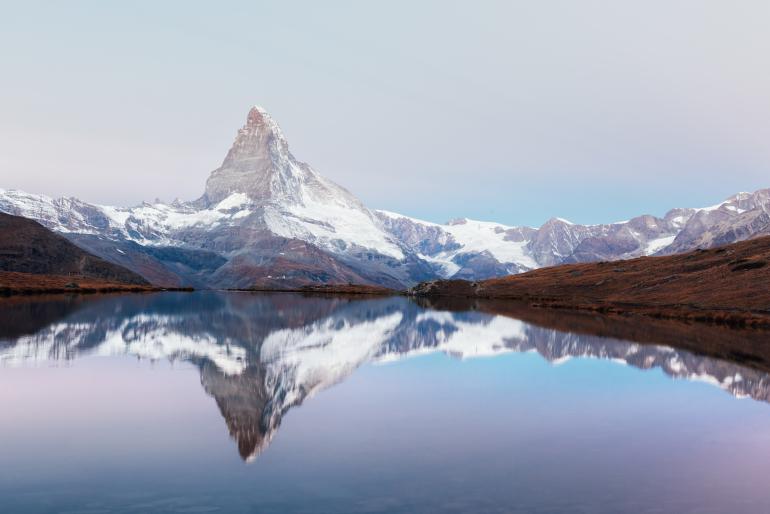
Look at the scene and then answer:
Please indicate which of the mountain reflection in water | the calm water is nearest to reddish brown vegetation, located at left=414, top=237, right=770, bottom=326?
the mountain reflection in water

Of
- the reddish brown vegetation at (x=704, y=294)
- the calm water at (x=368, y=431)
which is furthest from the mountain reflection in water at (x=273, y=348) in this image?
the reddish brown vegetation at (x=704, y=294)

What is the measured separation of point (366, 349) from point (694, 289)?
387 feet

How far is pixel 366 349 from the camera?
7175cm

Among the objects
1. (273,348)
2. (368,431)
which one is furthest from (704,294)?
(368,431)

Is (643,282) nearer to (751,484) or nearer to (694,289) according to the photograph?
(694,289)

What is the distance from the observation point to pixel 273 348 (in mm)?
68250

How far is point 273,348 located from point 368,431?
3745 cm

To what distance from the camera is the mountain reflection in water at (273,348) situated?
4297 centimetres

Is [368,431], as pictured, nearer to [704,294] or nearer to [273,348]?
[273,348]

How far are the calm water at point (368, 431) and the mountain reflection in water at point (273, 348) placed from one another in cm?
37

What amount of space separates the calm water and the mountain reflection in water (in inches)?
14.7

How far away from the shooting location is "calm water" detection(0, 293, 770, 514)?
22.7 meters

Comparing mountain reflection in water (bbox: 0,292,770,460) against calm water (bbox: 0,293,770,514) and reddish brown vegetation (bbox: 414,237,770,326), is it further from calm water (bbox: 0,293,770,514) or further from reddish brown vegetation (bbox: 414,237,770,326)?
reddish brown vegetation (bbox: 414,237,770,326)

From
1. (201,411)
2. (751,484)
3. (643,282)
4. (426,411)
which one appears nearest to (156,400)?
(201,411)
